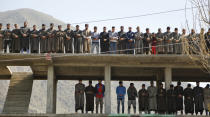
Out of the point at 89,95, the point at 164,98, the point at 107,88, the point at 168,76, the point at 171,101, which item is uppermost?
the point at 168,76

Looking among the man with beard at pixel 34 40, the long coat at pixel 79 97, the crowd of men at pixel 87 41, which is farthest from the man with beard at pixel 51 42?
the long coat at pixel 79 97

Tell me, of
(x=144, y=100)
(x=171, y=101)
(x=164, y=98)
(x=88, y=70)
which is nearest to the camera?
(x=171, y=101)

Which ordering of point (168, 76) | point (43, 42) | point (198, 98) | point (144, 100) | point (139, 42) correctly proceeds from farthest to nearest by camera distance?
point (168, 76) → point (139, 42) → point (43, 42) → point (144, 100) → point (198, 98)

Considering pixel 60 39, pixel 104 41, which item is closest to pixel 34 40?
pixel 60 39

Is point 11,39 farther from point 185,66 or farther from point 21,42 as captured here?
point 185,66

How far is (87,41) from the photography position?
18.8 metres

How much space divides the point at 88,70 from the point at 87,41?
2.85 meters

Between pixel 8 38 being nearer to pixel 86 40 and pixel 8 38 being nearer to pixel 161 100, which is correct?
pixel 86 40

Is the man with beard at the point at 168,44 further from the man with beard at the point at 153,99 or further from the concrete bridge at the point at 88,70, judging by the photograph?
the man with beard at the point at 153,99

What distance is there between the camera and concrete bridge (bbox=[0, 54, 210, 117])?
1872cm

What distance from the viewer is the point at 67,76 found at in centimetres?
2266

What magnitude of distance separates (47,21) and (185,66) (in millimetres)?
110964

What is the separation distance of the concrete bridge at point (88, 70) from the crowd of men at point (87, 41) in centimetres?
35

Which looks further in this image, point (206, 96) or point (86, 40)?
point (86, 40)
